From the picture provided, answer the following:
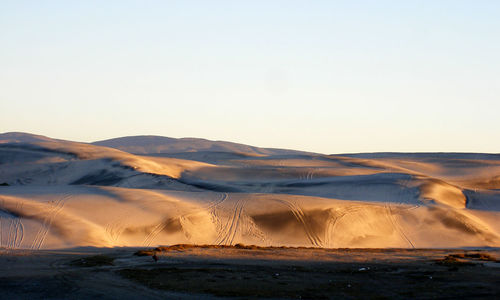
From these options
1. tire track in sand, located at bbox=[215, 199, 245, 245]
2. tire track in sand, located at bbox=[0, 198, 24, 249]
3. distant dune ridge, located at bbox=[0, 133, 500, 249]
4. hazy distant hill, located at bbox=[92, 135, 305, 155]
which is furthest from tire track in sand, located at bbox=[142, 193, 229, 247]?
hazy distant hill, located at bbox=[92, 135, 305, 155]

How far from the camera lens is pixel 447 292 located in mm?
14555

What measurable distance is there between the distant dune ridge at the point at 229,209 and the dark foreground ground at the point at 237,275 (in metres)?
3.46

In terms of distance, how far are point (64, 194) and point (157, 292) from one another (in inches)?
625

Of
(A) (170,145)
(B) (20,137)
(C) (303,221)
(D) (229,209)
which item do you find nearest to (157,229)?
(D) (229,209)

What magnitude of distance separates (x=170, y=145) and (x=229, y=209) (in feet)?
305

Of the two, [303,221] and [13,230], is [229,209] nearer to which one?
[303,221]

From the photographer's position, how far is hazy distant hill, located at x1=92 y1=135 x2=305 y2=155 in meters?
116

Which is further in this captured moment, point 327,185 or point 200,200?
point 327,185

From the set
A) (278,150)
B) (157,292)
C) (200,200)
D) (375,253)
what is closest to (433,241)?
(375,253)

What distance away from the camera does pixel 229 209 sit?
29.1 metres

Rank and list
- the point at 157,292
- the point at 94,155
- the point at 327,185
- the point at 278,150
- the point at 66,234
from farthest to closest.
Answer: the point at 278,150 → the point at 94,155 → the point at 327,185 → the point at 66,234 → the point at 157,292

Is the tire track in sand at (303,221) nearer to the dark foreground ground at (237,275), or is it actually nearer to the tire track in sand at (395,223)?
the tire track in sand at (395,223)

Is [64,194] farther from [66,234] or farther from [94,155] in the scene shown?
[94,155]

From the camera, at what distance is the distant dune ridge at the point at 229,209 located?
84.0 feet
